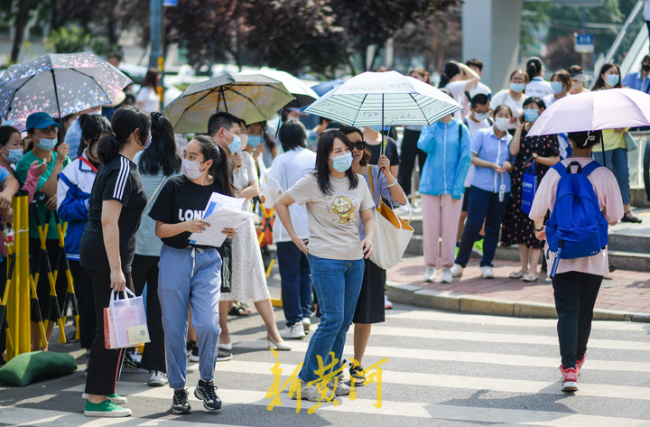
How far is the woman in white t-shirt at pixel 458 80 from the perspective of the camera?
487 inches

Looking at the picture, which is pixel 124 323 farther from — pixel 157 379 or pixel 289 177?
pixel 289 177

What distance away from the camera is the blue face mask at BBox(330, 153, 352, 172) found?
6.30 m

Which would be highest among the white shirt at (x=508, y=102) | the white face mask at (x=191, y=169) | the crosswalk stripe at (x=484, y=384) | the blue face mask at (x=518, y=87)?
the blue face mask at (x=518, y=87)

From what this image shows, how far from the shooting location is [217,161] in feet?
20.8

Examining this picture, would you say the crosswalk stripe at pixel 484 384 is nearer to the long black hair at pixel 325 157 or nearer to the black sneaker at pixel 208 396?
the black sneaker at pixel 208 396

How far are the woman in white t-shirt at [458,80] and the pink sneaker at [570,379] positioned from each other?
5.96 metres

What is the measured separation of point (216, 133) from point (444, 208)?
390cm

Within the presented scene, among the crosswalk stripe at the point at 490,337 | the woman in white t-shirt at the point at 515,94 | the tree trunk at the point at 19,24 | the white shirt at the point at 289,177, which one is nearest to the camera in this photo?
the crosswalk stripe at the point at 490,337

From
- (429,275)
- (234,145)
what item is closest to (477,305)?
(429,275)

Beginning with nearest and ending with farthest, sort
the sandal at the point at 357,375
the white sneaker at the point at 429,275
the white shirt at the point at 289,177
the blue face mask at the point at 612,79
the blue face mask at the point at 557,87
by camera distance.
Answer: the sandal at the point at 357,375, the white shirt at the point at 289,177, the white sneaker at the point at 429,275, the blue face mask at the point at 557,87, the blue face mask at the point at 612,79

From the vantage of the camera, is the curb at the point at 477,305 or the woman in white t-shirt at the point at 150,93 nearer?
the curb at the point at 477,305

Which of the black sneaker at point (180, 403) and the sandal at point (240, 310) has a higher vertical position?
the sandal at point (240, 310)

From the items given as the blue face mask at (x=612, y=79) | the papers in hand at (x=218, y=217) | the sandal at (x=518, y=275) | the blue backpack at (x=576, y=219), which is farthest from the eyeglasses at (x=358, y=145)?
the blue face mask at (x=612, y=79)

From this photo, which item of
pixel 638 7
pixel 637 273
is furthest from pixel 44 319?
pixel 638 7
